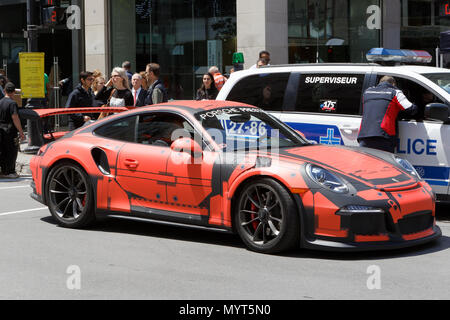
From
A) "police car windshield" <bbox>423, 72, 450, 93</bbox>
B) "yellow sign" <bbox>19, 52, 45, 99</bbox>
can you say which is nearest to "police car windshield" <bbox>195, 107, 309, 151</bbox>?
"police car windshield" <bbox>423, 72, 450, 93</bbox>

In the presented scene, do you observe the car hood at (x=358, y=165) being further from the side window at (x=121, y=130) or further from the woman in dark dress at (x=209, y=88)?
the woman in dark dress at (x=209, y=88)

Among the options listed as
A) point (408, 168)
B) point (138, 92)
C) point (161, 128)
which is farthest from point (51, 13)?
point (408, 168)

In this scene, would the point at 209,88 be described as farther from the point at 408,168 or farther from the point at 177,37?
the point at 177,37

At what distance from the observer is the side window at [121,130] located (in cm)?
804

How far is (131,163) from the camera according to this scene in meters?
7.80

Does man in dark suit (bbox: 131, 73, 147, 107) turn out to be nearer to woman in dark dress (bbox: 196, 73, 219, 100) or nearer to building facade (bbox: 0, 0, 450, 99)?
woman in dark dress (bbox: 196, 73, 219, 100)

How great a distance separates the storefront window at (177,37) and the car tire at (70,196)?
43.9 feet

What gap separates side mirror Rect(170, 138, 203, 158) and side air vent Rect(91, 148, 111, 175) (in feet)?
3.21

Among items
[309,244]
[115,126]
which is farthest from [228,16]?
[309,244]

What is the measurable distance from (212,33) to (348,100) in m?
12.9

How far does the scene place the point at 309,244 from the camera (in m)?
6.70

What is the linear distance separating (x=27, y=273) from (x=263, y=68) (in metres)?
4.92

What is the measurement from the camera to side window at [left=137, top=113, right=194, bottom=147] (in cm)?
773
